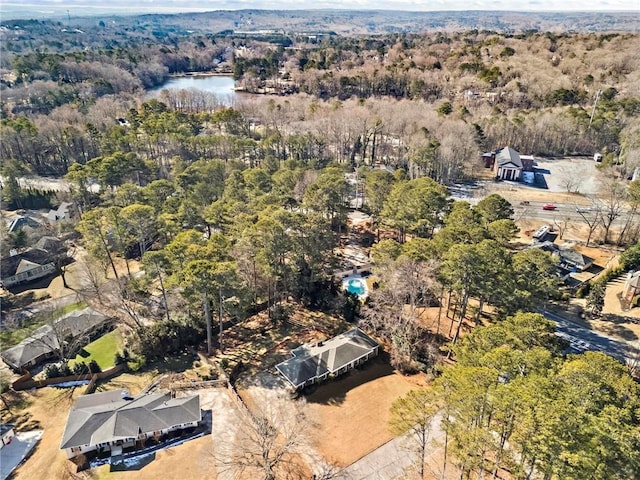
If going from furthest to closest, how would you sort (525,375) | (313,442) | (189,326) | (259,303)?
(259,303) → (189,326) → (313,442) → (525,375)

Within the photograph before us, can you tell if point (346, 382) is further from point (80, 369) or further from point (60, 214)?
point (60, 214)

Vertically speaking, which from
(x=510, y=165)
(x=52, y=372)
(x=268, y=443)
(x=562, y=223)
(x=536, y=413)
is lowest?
(x=52, y=372)

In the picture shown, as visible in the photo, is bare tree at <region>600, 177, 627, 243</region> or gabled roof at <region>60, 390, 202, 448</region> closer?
gabled roof at <region>60, 390, 202, 448</region>

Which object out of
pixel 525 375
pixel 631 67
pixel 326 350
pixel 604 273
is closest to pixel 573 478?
pixel 525 375

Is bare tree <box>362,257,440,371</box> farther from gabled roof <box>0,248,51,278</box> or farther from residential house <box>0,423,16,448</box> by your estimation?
gabled roof <box>0,248,51,278</box>

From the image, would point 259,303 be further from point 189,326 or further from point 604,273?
point 604,273

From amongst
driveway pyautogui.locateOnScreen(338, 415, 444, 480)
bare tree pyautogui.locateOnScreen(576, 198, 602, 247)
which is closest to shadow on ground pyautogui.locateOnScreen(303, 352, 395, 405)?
driveway pyautogui.locateOnScreen(338, 415, 444, 480)

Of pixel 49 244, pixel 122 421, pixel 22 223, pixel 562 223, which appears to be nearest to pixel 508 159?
pixel 562 223
